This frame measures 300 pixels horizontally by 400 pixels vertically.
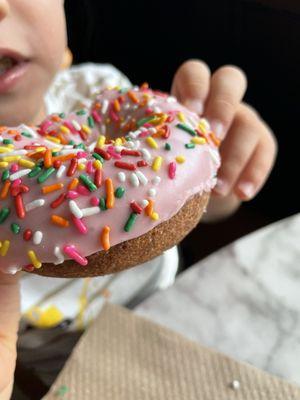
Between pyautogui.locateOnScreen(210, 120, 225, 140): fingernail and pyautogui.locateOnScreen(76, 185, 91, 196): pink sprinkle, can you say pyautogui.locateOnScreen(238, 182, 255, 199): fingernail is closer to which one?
pyautogui.locateOnScreen(210, 120, 225, 140): fingernail

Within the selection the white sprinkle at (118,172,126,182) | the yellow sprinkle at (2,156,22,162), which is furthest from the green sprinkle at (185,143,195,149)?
the yellow sprinkle at (2,156,22,162)

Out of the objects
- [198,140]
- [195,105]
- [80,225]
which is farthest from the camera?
[195,105]

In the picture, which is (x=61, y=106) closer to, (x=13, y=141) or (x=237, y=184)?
(x=237, y=184)

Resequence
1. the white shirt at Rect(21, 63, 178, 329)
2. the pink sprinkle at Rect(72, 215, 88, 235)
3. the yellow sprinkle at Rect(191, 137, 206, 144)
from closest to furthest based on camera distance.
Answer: the pink sprinkle at Rect(72, 215, 88, 235), the yellow sprinkle at Rect(191, 137, 206, 144), the white shirt at Rect(21, 63, 178, 329)

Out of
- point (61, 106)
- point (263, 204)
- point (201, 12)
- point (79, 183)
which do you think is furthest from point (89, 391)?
point (201, 12)

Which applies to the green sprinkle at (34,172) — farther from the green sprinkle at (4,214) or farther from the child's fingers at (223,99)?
the child's fingers at (223,99)

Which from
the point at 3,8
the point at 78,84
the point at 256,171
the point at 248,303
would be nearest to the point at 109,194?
the point at 3,8

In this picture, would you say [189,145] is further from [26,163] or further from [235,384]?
[235,384]
